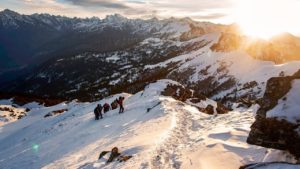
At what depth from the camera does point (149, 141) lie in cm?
2820

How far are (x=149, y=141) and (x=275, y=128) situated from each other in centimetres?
1137

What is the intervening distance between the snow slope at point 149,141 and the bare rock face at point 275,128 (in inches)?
75.4

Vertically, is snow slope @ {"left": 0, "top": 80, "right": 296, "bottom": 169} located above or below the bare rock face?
below

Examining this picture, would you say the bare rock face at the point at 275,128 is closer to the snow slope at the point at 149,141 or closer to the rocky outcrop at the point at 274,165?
the rocky outcrop at the point at 274,165

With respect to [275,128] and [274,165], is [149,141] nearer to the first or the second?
[275,128]

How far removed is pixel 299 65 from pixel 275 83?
141 meters

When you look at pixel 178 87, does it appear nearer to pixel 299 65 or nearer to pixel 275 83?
pixel 275 83

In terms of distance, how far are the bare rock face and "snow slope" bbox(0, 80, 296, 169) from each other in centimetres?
192

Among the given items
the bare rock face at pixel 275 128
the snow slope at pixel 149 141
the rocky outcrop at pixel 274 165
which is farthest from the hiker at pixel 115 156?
the rocky outcrop at pixel 274 165

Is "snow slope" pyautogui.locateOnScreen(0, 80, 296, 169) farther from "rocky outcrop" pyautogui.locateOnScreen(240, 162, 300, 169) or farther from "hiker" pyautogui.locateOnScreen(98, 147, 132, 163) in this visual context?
"rocky outcrop" pyautogui.locateOnScreen(240, 162, 300, 169)

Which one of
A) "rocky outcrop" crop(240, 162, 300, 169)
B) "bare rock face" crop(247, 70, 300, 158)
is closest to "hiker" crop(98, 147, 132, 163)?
"bare rock face" crop(247, 70, 300, 158)

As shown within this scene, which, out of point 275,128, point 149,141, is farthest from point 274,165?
point 149,141

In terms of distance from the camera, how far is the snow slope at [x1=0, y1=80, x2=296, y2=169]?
22728 mm

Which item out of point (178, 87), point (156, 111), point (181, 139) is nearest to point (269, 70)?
point (178, 87)
